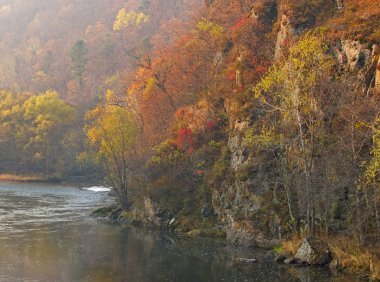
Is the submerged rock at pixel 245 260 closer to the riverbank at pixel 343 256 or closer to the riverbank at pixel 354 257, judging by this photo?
the riverbank at pixel 343 256

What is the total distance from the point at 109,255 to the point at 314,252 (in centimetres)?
1697

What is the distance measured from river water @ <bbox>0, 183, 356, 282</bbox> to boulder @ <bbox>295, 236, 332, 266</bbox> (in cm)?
110

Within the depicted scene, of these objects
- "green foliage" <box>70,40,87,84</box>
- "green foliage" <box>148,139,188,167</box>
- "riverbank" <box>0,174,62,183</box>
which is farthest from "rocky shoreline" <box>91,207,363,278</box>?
"green foliage" <box>70,40,87,84</box>

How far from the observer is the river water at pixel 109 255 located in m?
34.1

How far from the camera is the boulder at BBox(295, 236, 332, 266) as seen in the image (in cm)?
3566

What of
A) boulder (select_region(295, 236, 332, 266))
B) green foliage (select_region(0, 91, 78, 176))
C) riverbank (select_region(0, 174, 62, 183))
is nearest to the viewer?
boulder (select_region(295, 236, 332, 266))

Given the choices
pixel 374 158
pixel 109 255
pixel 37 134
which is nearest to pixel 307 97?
pixel 374 158

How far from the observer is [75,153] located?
12469 centimetres

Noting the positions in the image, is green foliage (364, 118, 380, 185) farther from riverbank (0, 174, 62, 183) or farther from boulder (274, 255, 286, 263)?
riverbank (0, 174, 62, 183)

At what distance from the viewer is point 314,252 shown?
35.9 meters

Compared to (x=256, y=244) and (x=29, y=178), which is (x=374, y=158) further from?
(x=29, y=178)

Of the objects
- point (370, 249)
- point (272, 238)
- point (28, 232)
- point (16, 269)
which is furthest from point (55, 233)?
point (370, 249)

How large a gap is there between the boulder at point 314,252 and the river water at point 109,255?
1097mm

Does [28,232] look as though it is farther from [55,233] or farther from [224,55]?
[224,55]
